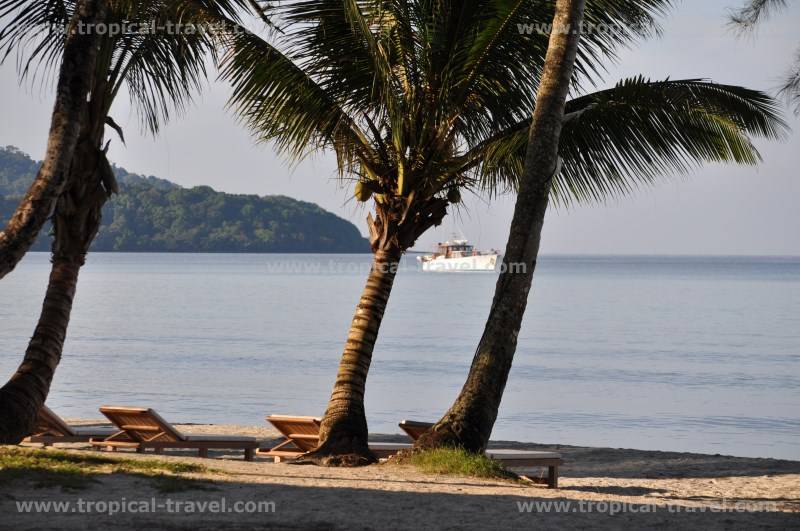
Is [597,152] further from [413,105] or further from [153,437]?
[153,437]

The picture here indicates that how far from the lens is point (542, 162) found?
29.2ft

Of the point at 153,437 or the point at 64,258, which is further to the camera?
the point at 153,437

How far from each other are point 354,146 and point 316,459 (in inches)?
123

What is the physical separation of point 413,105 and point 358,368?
2627 millimetres

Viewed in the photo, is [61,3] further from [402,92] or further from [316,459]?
[316,459]

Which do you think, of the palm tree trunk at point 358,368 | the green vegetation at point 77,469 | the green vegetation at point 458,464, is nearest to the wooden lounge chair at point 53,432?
the green vegetation at point 77,469

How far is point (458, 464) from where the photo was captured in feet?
27.3

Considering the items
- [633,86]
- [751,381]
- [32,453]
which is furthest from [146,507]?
[751,381]

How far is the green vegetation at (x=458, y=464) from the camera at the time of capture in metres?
8.25

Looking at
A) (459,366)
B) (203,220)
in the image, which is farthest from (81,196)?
(203,220)

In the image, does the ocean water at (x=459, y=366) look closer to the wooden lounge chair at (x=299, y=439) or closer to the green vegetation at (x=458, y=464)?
the wooden lounge chair at (x=299, y=439)

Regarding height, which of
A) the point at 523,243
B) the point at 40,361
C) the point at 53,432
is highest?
the point at 523,243

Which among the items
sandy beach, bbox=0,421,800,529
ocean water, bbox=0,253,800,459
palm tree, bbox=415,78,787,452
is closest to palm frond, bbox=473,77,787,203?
palm tree, bbox=415,78,787,452

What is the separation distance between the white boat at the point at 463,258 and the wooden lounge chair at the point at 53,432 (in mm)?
123773
